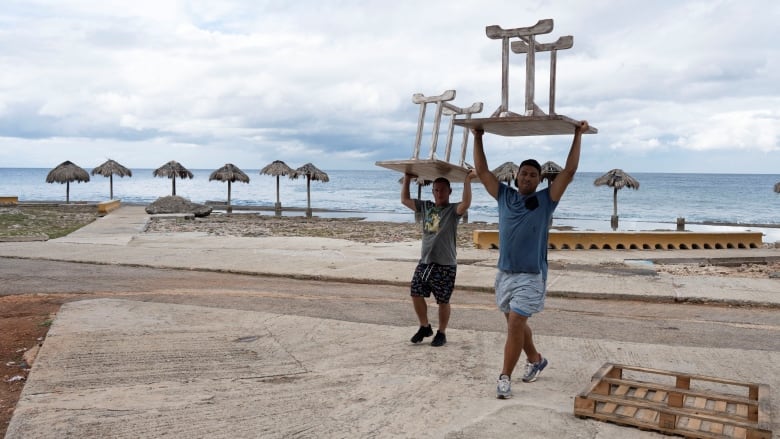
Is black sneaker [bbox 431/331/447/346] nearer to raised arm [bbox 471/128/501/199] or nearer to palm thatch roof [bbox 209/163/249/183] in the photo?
raised arm [bbox 471/128/501/199]

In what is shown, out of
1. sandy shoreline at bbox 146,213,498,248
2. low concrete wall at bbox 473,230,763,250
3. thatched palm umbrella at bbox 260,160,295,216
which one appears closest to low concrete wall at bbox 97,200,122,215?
sandy shoreline at bbox 146,213,498,248

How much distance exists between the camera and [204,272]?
462 inches

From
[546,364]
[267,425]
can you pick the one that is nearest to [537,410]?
[546,364]

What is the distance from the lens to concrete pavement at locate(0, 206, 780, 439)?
167 inches

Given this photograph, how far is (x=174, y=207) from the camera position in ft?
105

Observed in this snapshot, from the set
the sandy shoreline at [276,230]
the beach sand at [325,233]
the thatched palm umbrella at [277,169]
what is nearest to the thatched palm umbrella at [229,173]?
the thatched palm umbrella at [277,169]

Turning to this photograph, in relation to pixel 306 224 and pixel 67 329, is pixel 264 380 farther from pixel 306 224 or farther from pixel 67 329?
pixel 306 224

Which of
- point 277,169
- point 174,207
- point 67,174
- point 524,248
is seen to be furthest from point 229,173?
point 524,248

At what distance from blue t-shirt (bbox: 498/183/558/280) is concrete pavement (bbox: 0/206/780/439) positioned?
0.90 metres

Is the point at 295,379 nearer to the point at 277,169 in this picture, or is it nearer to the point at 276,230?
the point at 276,230

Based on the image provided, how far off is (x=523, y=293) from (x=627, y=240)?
47.2ft

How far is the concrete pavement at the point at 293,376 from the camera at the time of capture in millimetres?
4234

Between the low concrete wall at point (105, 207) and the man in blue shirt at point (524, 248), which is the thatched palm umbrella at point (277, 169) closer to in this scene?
the low concrete wall at point (105, 207)

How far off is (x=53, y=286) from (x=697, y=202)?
73.8m
